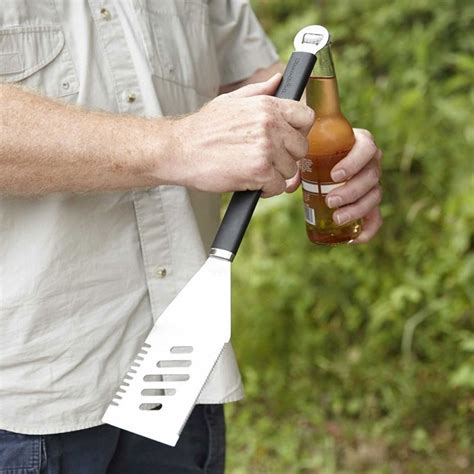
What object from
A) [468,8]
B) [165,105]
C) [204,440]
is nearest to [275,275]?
[468,8]

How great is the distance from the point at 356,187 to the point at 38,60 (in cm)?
66

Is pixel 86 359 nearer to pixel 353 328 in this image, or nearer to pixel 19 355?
pixel 19 355

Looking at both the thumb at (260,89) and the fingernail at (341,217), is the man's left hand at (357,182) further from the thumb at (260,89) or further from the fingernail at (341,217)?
the thumb at (260,89)

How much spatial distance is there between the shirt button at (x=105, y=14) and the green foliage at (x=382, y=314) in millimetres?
2409

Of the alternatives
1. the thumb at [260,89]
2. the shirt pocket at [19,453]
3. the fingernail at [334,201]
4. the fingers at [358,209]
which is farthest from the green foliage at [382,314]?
the thumb at [260,89]

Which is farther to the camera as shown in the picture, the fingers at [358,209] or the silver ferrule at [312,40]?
the fingers at [358,209]

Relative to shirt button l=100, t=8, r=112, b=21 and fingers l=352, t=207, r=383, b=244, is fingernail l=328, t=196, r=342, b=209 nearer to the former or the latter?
fingers l=352, t=207, r=383, b=244

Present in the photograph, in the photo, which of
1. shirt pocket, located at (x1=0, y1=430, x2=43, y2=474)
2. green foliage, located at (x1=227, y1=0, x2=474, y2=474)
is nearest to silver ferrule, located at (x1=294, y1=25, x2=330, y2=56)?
shirt pocket, located at (x1=0, y1=430, x2=43, y2=474)

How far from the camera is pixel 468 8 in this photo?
15.5 feet

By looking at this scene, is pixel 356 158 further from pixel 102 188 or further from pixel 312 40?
pixel 102 188

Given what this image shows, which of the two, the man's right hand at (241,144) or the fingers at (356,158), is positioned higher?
the man's right hand at (241,144)

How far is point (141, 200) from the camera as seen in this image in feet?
5.87

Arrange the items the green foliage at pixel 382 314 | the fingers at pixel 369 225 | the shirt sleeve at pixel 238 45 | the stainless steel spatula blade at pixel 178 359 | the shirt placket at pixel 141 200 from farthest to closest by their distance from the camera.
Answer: the green foliage at pixel 382 314 < the shirt sleeve at pixel 238 45 < the fingers at pixel 369 225 < the shirt placket at pixel 141 200 < the stainless steel spatula blade at pixel 178 359

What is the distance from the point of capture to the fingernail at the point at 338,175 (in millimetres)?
1764
